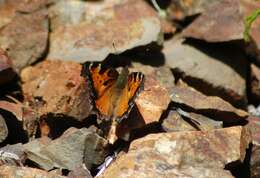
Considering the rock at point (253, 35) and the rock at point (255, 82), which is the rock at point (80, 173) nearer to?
the rock at point (255, 82)

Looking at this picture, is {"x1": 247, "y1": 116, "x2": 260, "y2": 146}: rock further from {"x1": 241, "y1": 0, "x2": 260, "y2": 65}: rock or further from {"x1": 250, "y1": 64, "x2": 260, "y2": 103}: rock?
{"x1": 241, "y1": 0, "x2": 260, "y2": 65}: rock

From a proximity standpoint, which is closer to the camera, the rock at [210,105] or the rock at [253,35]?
the rock at [210,105]

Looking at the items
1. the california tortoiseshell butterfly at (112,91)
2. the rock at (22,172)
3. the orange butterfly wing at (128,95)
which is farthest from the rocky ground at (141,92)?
the orange butterfly wing at (128,95)

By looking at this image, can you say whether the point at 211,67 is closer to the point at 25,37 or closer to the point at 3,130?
the point at 25,37

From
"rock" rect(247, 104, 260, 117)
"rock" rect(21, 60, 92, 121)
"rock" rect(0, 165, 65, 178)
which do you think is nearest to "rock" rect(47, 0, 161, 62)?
"rock" rect(21, 60, 92, 121)

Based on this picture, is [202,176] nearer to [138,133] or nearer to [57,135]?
[138,133]

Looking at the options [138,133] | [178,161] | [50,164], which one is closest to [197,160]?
[178,161]
